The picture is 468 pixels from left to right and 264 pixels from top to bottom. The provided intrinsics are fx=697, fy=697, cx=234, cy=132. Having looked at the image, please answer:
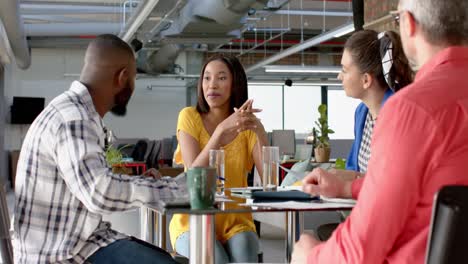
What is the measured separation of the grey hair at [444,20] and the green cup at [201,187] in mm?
743

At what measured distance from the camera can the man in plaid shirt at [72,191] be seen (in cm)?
183

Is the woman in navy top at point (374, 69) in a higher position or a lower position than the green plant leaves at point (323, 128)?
higher

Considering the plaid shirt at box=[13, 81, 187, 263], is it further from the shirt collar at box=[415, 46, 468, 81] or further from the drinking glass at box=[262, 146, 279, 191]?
the shirt collar at box=[415, 46, 468, 81]

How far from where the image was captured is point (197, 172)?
180 centimetres

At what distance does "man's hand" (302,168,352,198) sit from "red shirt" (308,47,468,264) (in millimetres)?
546

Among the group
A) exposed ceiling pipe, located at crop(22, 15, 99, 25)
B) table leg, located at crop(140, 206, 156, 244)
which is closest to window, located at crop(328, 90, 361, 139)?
exposed ceiling pipe, located at crop(22, 15, 99, 25)

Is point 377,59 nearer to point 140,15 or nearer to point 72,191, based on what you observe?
point 72,191

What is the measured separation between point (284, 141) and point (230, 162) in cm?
697

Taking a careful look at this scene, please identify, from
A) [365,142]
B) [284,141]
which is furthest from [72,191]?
[284,141]

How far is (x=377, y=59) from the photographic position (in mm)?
2609

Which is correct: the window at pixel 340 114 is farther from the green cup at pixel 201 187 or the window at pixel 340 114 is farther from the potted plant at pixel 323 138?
the green cup at pixel 201 187

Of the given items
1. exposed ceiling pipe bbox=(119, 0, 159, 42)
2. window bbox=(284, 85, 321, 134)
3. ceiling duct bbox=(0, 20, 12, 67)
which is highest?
exposed ceiling pipe bbox=(119, 0, 159, 42)

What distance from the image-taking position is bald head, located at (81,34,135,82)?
81.4 inches

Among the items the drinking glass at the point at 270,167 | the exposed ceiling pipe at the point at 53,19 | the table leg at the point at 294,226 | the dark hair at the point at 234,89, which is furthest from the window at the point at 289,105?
the drinking glass at the point at 270,167
